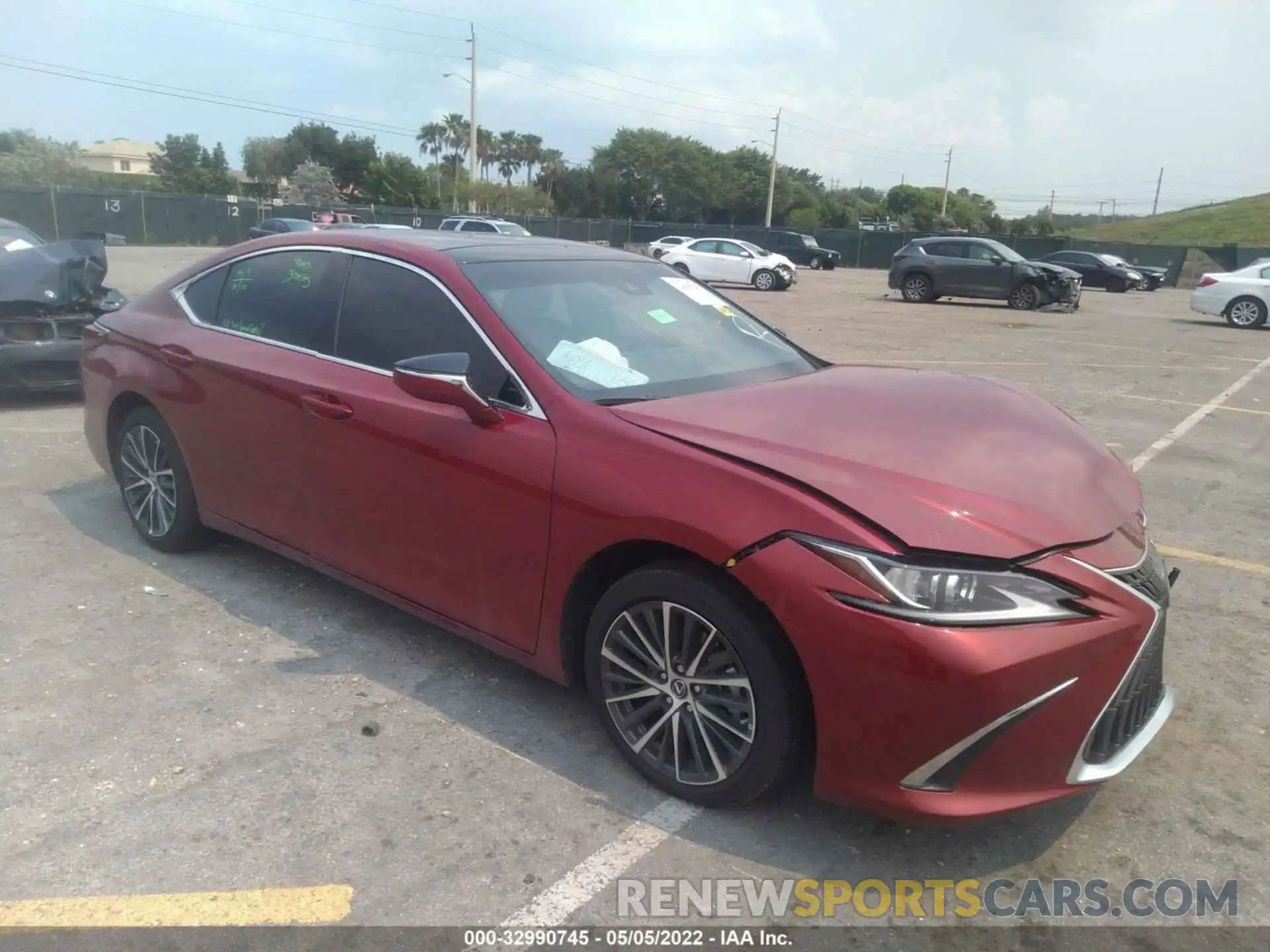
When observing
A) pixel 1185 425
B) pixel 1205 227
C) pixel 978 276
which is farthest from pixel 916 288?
pixel 1205 227

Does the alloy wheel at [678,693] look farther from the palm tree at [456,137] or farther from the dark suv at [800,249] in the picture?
the palm tree at [456,137]

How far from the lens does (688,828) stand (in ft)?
9.53

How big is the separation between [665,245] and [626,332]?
31688mm

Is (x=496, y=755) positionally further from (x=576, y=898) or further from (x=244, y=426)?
(x=244, y=426)

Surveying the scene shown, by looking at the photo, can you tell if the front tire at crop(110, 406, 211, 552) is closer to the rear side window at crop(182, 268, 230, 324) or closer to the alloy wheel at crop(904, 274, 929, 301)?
the rear side window at crop(182, 268, 230, 324)

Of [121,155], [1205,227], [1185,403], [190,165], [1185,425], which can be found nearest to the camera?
[1185,425]

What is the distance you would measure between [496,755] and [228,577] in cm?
209

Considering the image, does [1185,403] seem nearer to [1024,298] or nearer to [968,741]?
[968,741]

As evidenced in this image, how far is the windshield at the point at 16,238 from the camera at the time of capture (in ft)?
29.2

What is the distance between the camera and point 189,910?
8.35 ft

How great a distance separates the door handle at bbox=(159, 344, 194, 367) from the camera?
4555 mm

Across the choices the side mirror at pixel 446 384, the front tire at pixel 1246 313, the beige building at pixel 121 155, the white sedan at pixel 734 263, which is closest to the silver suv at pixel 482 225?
the white sedan at pixel 734 263

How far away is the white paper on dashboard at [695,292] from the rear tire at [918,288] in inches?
863

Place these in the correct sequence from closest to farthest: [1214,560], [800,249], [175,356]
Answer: [175,356] < [1214,560] < [800,249]
